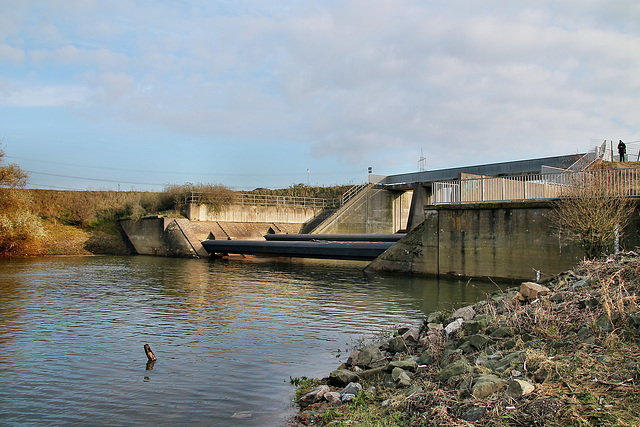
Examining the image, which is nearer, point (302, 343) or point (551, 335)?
point (551, 335)

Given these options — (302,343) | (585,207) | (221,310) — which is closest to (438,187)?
(585,207)

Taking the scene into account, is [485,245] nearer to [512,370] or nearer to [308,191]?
[512,370]

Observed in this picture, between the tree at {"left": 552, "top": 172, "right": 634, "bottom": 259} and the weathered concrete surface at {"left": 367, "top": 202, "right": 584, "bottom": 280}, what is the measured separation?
1430 millimetres

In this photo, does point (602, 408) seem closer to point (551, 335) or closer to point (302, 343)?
point (551, 335)

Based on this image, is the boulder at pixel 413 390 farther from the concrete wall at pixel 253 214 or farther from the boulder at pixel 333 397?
the concrete wall at pixel 253 214

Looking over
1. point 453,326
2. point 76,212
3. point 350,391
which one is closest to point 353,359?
point 350,391

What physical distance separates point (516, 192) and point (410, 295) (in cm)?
710

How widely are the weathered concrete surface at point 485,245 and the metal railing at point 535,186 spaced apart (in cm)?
76

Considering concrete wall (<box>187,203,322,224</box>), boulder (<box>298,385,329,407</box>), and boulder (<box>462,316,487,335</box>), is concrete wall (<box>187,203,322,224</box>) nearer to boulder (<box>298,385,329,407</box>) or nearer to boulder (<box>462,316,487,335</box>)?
boulder (<box>462,316,487,335</box>)

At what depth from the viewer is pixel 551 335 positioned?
6070 mm

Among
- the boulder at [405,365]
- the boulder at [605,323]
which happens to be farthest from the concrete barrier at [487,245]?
the boulder at [405,365]

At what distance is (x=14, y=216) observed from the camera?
3130cm

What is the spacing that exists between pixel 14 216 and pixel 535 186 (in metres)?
30.6

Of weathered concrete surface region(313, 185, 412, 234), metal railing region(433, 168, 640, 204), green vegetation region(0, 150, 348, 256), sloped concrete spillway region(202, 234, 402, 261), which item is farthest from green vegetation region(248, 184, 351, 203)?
metal railing region(433, 168, 640, 204)
